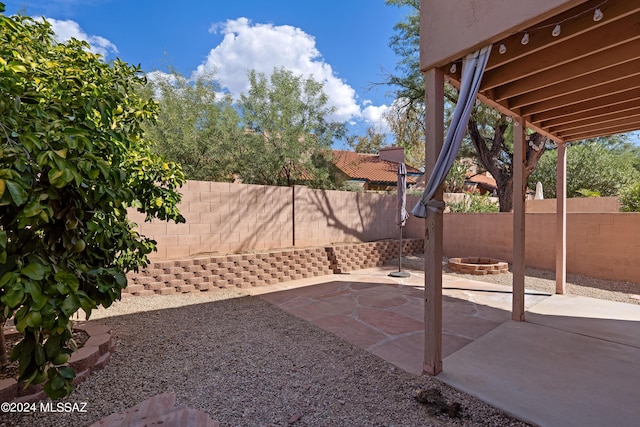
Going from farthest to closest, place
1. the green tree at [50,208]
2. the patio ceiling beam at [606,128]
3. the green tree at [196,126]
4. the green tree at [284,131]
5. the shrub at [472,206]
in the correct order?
the shrub at [472,206] → the green tree at [284,131] → the green tree at [196,126] → the patio ceiling beam at [606,128] → the green tree at [50,208]

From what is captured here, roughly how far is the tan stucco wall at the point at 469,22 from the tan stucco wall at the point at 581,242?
19.4ft

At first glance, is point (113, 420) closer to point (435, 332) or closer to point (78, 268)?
point (78, 268)

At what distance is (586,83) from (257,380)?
14.4 ft

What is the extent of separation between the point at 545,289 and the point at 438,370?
169 inches

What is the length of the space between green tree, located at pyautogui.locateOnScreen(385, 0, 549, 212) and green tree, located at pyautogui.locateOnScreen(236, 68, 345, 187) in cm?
272

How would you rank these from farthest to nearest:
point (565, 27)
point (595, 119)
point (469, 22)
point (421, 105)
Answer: point (421, 105), point (595, 119), point (469, 22), point (565, 27)

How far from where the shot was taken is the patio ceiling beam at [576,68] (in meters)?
2.54

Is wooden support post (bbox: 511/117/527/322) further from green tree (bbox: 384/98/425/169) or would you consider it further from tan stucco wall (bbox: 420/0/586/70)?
green tree (bbox: 384/98/425/169)

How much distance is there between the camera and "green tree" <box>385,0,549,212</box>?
8.86m

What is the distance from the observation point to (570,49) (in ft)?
8.37

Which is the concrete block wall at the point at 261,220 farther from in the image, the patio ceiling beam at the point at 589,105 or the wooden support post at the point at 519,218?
the patio ceiling beam at the point at 589,105

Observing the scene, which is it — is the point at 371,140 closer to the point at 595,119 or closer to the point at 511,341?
the point at 595,119

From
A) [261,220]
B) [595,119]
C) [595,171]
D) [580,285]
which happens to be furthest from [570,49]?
[595,171]

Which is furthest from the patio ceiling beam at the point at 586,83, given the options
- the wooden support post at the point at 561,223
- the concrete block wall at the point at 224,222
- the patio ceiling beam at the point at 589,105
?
the concrete block wall at the point at 224,222
